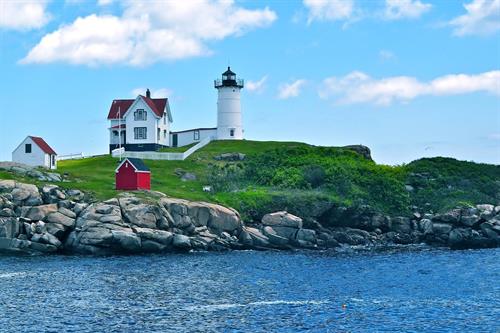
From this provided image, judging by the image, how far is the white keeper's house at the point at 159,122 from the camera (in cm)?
11344

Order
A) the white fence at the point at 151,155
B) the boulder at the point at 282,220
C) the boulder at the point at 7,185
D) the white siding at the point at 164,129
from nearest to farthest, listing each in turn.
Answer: the boulder at the point at 7,185 < the boulder at the point at 282,220 < the white fence at the point at 151,155 < the white siding at the point at 164,129

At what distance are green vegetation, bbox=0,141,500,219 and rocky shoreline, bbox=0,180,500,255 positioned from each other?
3.45m

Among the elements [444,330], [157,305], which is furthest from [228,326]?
[444,330]

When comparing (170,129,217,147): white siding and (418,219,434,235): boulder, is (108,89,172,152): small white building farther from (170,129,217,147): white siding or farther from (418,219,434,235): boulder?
(418,219,434,235): boulder

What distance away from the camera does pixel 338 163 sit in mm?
103812

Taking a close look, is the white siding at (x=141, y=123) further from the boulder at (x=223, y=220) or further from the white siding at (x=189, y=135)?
the boulder at (x=223, y=220)

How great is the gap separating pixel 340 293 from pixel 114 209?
3074cm

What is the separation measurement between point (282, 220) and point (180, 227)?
42.0 ft

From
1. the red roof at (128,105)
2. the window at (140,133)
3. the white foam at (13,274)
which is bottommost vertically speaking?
the white foam at (13,274)

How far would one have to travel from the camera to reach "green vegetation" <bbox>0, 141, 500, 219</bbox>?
87688 mm

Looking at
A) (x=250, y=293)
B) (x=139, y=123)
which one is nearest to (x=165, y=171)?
(x=139, y=123)

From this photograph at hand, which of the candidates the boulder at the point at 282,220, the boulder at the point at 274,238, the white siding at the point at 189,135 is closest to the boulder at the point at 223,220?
the boulder at the point at 274,238

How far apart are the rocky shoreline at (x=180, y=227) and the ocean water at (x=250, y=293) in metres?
3.45

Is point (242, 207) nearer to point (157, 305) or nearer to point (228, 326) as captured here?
point (157, 305)
